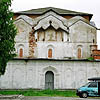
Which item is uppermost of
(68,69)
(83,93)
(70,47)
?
(70,47)

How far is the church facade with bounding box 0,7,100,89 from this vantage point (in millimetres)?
35656

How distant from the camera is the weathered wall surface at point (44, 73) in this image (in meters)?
35.5

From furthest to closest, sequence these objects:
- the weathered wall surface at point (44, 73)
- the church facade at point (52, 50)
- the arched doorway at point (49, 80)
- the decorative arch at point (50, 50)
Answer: the decorative arch at point (50, 50), the arched doorway at point (49, 80), the church facade at point (52, 50), the weathered wall surface at point (44, 73)

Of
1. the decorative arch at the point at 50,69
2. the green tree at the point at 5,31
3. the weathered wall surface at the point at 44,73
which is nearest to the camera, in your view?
the green tree at the point at 5,31

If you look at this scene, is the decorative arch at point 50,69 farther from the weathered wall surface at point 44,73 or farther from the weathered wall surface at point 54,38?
the weathered wall surface at point 54,38

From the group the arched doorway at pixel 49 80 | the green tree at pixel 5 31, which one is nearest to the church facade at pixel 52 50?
the arched doorway at pixel 49 80

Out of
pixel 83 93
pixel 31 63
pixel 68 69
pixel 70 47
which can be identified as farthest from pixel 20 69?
pixel 83 93

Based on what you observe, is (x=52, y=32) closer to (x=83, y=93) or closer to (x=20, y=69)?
(x=20, y=69)

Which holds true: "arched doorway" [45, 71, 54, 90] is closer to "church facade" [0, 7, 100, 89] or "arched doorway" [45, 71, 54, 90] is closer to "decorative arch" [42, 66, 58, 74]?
"church facade" [0, 7, 100, 89]

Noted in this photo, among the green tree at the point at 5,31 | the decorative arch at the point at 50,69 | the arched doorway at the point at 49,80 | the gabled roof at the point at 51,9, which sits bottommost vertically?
the arched doorway at the point at 49,80

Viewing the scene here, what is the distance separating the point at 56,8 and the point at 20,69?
14.1m

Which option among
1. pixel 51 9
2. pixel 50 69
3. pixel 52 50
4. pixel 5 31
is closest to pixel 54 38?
pixel 52 50

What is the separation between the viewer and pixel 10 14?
2359 cm

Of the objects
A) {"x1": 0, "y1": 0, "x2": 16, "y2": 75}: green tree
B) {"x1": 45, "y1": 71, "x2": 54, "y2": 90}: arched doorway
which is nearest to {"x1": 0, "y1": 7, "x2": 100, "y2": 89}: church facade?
{"x1": 45, "y1": 71, "x2": 54, "y2": 90}: arched doorway
